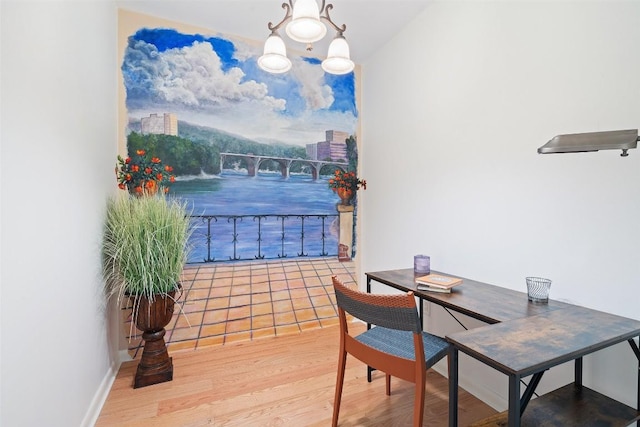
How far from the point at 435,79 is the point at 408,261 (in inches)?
56.5

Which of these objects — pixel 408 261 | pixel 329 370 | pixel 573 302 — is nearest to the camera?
pixel 573 302

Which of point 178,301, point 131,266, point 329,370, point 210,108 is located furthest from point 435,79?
point 178,301

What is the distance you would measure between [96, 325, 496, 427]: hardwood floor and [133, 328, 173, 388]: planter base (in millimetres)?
50

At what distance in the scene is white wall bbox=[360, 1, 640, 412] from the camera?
1237 millimetres

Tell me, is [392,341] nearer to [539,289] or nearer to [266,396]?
[539,289]

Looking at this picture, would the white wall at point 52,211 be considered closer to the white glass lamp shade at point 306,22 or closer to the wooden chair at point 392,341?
the white glass lamp shade at point 306,22

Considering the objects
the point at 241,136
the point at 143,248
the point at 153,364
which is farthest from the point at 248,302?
the point at 241,136

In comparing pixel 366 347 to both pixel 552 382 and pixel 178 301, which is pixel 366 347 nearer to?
pixel 552 382

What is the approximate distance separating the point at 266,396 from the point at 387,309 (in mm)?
1174

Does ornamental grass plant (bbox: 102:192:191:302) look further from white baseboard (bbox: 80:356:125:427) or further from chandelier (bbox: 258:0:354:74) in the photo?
chandelier (bbox: 258:0:354:74)

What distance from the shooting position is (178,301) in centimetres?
244

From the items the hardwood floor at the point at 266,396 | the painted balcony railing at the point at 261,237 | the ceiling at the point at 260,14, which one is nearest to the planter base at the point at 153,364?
the hardwood floor at the point at 266,396

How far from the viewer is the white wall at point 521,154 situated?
1.24m

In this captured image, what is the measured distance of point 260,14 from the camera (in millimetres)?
2324
